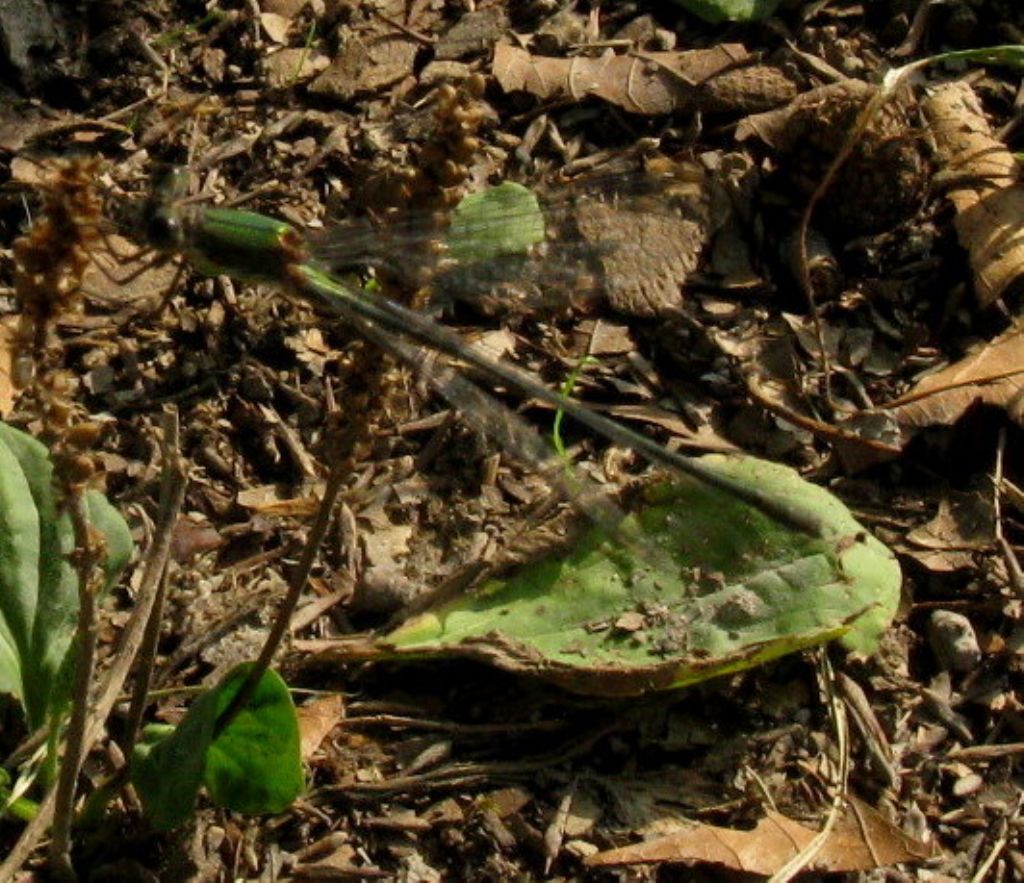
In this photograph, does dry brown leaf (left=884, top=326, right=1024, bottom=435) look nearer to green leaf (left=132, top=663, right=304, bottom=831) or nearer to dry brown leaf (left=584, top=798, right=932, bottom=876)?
dry brown leaf (left=584, top=798, right=932, bottom=876)

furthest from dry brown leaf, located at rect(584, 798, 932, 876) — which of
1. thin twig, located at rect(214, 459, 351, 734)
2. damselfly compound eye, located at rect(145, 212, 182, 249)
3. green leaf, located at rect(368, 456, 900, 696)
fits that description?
damselfly compound eye, located at rect(145, 212, 182, 249)

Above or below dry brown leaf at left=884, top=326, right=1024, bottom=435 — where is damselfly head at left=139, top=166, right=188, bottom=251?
above

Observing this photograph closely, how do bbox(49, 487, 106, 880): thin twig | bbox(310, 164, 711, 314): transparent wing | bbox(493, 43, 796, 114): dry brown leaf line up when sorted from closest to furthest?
bbox(49, 487, 106, 880): thin twig → bbox(310, 164, 711, 314): transparent wing → bbox(493, 43, 796, 114): dry brown leaf

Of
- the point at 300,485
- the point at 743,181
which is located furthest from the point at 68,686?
the point at 743,181

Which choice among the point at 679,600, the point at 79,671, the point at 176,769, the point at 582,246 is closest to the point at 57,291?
the point at 79,671

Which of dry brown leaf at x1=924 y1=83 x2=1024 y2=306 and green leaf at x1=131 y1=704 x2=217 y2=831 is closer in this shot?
green leaf at x1=131 y1=704 x2=217 y2=831

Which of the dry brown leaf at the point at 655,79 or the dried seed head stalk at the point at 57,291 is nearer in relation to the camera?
the dried seed head stalk at the point at 57,291

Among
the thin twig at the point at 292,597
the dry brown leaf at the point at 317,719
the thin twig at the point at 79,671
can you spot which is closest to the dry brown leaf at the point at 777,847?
the dry brown leaf at the point at 317,719

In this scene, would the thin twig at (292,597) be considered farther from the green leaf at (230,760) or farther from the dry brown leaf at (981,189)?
the dry brown leaf at (981,189)
